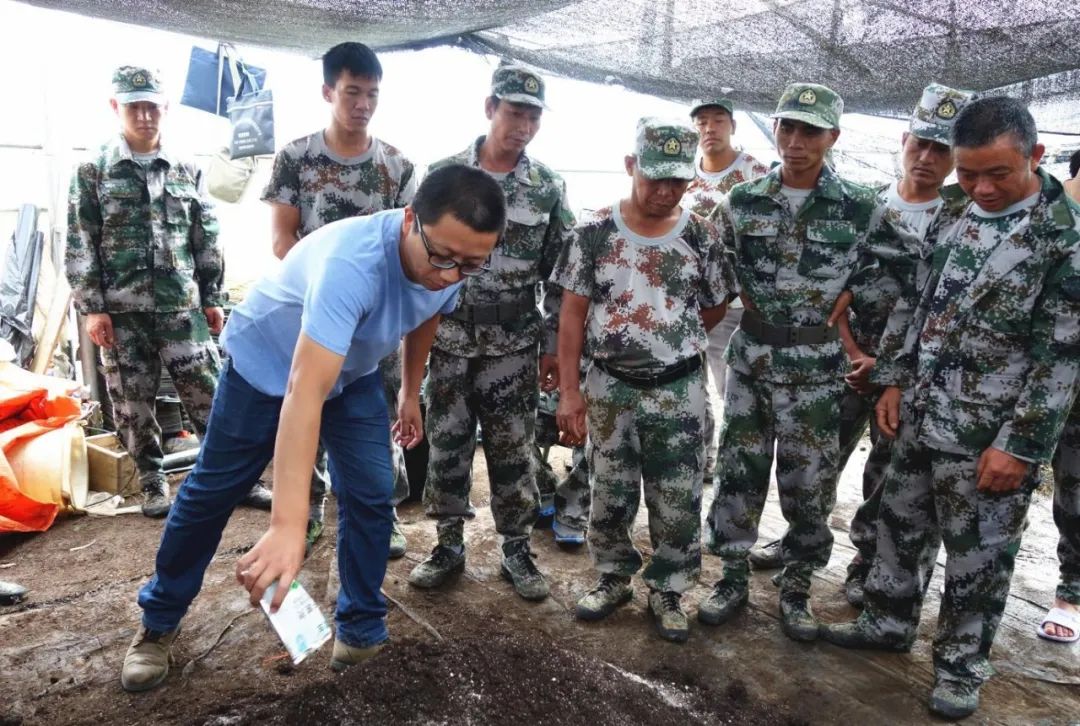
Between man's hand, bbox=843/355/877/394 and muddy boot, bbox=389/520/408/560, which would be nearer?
man's hand, bbox=843/355/877/394

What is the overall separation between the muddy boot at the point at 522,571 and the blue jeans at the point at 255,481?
0.73 m

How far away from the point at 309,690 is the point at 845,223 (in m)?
2.30

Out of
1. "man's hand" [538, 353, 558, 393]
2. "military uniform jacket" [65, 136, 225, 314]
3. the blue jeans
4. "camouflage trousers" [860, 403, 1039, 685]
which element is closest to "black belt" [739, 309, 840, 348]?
"camouflage trousers" [860, 403, 1039, 685]

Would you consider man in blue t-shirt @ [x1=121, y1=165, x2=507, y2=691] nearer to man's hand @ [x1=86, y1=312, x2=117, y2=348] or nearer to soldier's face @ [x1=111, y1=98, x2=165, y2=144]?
man's hand @ [x1=86, y1=312, x2=117, y2=348]

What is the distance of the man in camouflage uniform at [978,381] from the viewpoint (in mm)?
2117

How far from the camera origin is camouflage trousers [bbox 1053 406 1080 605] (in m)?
2.87

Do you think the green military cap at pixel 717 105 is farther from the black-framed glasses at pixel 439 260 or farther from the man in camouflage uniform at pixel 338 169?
the black-framed glasses at pixel 439 260

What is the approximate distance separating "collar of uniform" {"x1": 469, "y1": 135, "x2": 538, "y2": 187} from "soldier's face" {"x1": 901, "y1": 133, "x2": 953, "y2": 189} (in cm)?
159

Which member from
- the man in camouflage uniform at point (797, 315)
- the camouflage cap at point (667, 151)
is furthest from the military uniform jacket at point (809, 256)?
the camouflage cap at point (667, 151)

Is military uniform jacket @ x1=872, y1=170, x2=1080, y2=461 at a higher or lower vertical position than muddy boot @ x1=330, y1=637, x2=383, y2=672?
higher

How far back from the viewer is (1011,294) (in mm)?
Result: 2188

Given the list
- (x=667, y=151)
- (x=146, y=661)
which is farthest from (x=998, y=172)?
(x=146, y=661)

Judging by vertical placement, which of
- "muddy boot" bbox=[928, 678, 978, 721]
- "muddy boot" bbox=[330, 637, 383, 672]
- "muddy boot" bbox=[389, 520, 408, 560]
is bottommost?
"muddy boot" bbox=[389, 520, 408, 560]

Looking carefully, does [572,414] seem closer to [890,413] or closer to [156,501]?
[890,413]
